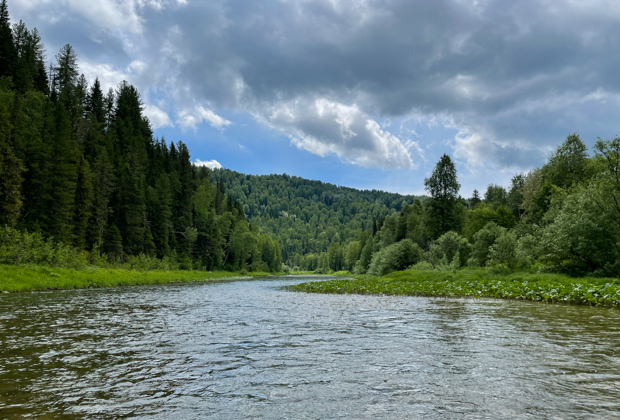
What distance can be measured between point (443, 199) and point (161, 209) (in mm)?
59363

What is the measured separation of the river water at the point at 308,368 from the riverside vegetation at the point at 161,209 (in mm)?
16123

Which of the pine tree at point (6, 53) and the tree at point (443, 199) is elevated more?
the pine tree at point (6, 53)

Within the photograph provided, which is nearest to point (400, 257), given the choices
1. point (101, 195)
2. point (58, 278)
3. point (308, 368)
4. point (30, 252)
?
point (58, 278)

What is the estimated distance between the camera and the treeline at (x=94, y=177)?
46656 millimetres

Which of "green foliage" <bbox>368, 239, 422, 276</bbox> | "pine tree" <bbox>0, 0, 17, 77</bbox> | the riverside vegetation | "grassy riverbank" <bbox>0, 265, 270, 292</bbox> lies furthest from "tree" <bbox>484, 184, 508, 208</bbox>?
"pine tree" <bbox>0, 0, 17, 77</bbox>

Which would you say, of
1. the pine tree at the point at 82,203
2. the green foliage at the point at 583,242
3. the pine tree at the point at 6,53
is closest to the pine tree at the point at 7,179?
the pine tree at the point at 82,203

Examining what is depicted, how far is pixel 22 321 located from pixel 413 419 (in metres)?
16.6

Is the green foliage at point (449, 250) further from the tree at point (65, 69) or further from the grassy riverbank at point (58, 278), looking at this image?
the tree at point (65, 69)

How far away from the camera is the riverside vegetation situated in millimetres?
34781

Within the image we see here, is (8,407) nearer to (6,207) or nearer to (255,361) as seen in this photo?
(255,361)

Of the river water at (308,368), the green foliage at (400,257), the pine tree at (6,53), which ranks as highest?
the pine tree at (6,53)

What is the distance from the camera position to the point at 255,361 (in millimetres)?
9594

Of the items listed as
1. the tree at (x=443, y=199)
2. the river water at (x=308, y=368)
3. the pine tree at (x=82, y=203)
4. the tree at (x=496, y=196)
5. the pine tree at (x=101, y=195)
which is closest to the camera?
the river water at (x=308, y=368)

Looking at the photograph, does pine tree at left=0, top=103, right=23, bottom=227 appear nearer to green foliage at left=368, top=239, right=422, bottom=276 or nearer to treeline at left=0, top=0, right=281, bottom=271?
treeline at left=0, top=0, right=281, bottom=271
